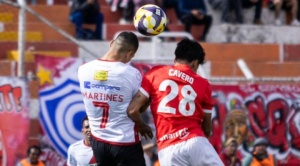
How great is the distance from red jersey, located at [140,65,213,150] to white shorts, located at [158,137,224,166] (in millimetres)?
67

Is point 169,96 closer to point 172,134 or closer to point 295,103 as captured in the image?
point 172,134

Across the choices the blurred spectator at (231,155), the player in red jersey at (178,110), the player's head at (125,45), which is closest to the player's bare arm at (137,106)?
the player in red jersey at (178,110)

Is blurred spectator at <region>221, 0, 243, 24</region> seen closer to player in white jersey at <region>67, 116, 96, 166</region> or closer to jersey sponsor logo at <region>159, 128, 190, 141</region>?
player in white jersey at <region>67, 116, 96, 166</region>

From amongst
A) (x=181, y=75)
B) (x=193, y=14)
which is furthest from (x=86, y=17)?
(x=181, y=75)

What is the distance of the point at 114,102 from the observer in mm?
11000

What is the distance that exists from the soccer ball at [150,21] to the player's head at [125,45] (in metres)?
0.98

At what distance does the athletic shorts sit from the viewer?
435 inches

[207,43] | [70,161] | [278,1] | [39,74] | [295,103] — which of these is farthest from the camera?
[278,1]

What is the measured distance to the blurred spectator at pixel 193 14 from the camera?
790 inches

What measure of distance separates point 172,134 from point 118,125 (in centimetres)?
60

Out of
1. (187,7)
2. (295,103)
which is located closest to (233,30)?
(187,7)

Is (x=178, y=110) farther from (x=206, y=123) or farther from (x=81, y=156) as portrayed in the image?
(x=81, y=156)

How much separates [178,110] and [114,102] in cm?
69

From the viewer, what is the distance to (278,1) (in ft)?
70.8
